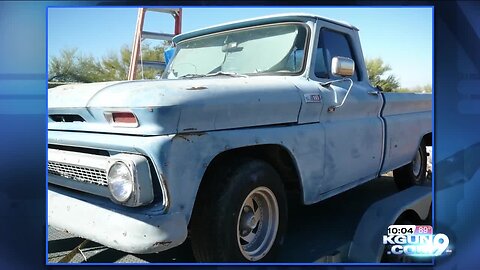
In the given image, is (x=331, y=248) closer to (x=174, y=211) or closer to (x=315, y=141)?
(x=315, y=141)

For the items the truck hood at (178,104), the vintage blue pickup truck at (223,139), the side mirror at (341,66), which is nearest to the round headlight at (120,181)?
the vintage blue pickup truck at (223,139)

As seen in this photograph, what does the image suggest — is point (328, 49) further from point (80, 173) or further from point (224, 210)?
point (80, 173)

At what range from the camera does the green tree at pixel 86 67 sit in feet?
9.32

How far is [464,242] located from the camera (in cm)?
298

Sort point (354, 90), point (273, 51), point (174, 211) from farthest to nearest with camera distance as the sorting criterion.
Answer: point (354, 90), point (273, 51), point (174, 211)

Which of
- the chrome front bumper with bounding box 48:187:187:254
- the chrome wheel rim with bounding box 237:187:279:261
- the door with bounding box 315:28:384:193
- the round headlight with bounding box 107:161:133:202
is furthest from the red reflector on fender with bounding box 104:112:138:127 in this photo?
the door with bounding box 315:28:384:193

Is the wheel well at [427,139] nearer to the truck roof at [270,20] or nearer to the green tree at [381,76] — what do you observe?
the green tree at [381,76]

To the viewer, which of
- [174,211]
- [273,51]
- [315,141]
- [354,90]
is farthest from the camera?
[354,90]

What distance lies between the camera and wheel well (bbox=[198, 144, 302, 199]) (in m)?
2.44

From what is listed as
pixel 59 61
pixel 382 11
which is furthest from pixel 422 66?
pixel 59 61

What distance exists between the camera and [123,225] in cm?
222

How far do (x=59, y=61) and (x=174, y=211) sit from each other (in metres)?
1.51

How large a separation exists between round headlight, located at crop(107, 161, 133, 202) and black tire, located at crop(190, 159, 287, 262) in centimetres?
42

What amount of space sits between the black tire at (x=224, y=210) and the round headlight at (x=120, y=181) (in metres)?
0.42
